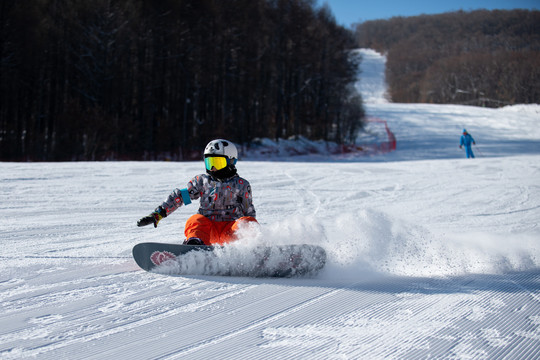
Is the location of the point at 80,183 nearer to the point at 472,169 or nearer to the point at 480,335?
the point at 480,335

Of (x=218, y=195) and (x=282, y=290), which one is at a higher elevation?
(x=218, y=195)

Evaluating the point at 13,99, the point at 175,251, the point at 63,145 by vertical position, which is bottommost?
the point at 175,251

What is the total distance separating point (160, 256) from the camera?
155 inches

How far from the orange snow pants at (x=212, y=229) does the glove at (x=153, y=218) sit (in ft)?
0.89

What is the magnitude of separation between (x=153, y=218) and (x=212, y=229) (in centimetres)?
54

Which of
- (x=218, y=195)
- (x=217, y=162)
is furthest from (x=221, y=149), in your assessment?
(x=218, y=195)

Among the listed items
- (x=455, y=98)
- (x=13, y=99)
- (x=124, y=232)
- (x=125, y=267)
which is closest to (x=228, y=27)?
(x=13, y=99)

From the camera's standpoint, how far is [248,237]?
400 cm

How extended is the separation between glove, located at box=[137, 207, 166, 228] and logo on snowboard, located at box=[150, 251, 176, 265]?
0.90 ft

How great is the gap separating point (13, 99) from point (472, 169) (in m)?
19.5

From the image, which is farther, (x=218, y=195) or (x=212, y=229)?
(x=218, y=195)

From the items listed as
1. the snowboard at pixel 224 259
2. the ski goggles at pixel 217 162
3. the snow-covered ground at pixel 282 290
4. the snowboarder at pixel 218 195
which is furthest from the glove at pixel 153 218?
the ski goggles at pixel 217 162

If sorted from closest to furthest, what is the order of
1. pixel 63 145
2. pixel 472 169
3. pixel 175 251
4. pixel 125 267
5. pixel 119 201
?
pixel 175 251
pixel 125 267
pixel 119 201
pixel 472 169
pixel 63 145

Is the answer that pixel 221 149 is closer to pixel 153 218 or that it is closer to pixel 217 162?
pixel 217 162
